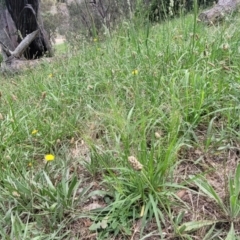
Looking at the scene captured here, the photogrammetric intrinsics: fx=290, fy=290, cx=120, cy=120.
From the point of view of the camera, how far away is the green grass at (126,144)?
1.29m

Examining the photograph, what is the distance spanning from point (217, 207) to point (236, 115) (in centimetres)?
62

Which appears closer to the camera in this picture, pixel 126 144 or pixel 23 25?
pixel 126 144

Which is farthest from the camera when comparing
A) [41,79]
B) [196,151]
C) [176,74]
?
[41,79]

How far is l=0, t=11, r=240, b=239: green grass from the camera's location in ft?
4.24

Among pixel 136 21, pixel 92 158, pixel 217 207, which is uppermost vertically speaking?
pixel 136 21

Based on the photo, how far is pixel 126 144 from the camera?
4.75 ft

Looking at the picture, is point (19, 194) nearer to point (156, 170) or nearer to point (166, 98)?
point (156, 170)

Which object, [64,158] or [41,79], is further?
[41,79]

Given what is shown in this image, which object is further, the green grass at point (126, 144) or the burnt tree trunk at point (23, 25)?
the burnt tree trunk at point (23, 25)

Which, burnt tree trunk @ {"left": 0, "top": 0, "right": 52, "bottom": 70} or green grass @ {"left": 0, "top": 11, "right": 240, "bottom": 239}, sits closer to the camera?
green grass @ {"left": 0, "top": 11, "right": 240, "bottom": 239}

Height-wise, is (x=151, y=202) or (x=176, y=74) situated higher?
(x=176, y=74)

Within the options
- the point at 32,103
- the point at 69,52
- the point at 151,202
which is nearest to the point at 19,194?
the point at 151,202

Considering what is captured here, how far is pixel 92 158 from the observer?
5.25 ft

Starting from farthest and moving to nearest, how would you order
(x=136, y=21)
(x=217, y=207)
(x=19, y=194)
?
1. (x=136, y=21)
2. (x=19, y=194)
3. (x=217, y=207)
